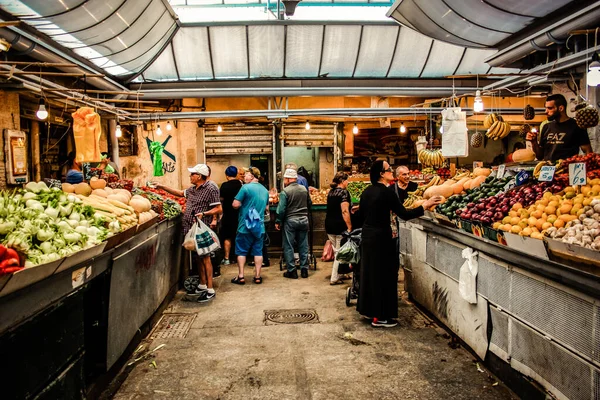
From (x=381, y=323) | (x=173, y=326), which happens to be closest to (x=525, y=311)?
(x=381, y=323)

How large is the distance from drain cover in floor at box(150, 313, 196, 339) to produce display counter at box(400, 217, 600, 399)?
3466 mm

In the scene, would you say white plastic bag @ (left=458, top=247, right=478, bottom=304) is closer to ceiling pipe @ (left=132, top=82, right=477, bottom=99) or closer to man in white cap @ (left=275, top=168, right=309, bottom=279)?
man in white cap @ (left=275, top=168, right=309, bottom=279)

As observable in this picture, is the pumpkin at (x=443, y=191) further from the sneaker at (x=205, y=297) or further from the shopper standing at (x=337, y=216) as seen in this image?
the sneaker at (x=205, y=297)

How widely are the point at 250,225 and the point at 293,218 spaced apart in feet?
2.96

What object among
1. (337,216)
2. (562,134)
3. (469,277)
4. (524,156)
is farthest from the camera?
(337,216)

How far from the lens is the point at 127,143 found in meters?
13.9

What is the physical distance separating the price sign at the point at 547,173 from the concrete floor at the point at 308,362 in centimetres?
216

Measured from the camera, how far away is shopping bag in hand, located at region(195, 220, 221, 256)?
745 centimetres

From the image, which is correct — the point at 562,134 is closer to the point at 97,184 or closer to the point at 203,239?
the point at 203,239

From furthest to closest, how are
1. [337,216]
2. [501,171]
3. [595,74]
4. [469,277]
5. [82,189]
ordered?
[337,216]
[501,171]
[82,189]
[595,74]
[469,277]

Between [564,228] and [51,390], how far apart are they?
4.25 m

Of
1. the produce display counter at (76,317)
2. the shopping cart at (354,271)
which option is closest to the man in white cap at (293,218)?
the shopping cart at (354,271)

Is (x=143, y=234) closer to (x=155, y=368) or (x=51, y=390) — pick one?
(x=155, y=368)

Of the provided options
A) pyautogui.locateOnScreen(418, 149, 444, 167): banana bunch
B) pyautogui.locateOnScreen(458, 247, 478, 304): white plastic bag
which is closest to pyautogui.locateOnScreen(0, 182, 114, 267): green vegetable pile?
pyautogui.locateOnScreen(458, 247, 478, 304): white plastic bag
